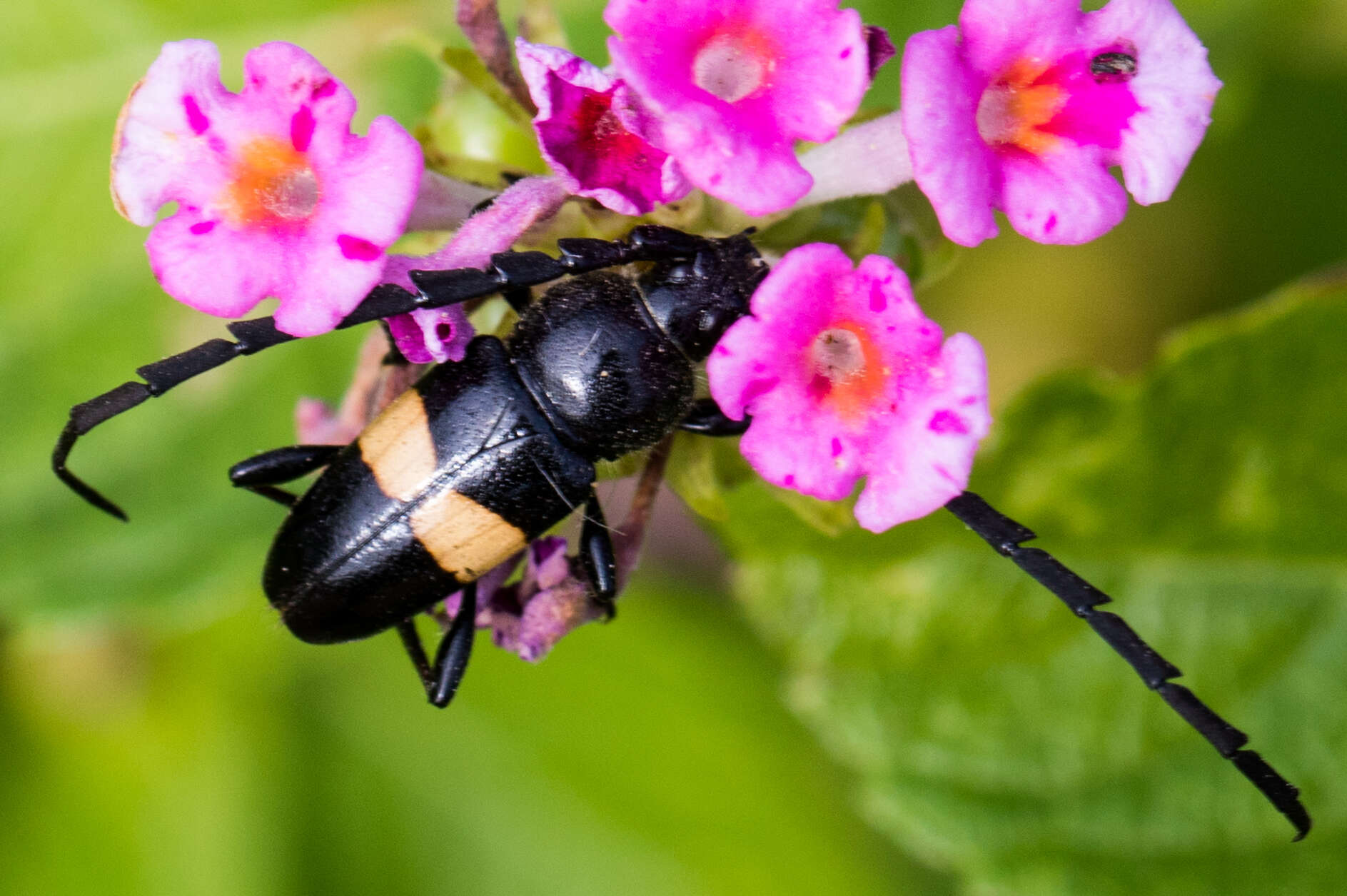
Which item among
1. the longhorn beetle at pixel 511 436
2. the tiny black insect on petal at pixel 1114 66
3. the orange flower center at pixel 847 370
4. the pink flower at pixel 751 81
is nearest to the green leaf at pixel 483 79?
the longhorn beetle at pixel 511 436

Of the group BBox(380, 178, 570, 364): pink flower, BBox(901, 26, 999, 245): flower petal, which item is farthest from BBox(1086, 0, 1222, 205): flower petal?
BBox(380, 178, 570, 364): pink flower

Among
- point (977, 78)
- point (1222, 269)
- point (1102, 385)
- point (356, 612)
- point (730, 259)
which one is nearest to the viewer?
point (977, 78)

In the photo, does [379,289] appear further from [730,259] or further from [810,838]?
[810,838]

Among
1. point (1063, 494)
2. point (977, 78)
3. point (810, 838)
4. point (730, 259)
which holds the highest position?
point (977, 78)

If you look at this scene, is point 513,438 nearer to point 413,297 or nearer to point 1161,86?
point 413,297

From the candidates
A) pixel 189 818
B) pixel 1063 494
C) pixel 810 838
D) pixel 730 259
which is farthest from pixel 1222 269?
pixel 189 818

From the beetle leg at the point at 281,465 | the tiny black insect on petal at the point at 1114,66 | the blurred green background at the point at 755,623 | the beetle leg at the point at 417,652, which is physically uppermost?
the tiny black insect on petal at the point at 1114,66

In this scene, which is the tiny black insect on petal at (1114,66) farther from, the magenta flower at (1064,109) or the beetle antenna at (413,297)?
the beetle antenna at (413,297)

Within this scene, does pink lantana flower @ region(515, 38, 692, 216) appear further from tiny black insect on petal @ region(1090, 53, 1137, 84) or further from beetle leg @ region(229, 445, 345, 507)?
beetle leg @ region(229, 445, 345, 507)
